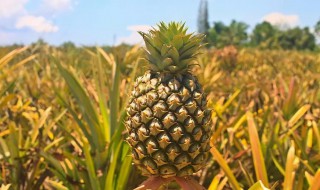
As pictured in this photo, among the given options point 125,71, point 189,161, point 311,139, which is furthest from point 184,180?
point 125,71

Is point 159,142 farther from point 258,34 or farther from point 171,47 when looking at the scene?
point 258,34

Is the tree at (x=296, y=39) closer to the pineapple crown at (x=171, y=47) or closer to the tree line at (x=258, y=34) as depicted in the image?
the tree line at (x=258, y=34)

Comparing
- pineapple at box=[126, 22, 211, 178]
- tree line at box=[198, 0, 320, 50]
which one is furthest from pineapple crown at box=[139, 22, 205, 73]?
tree line at box=[198, 0, 320, 50]

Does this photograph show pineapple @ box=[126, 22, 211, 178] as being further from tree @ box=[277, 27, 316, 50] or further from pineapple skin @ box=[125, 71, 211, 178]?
tree @ box=[277, 27, 316, 50]

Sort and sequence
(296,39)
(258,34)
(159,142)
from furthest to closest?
(258,34) < (296,39) < (159,142)

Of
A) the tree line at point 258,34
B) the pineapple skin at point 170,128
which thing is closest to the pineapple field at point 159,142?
the pineapple skin at point 170,128

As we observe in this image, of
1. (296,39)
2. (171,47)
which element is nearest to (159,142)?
(171,47)

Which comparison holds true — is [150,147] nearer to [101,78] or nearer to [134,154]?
[134,154]
